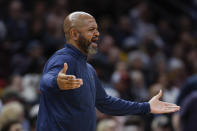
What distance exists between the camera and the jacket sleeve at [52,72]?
298 cm

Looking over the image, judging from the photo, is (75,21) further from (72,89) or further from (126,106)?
(126,106)

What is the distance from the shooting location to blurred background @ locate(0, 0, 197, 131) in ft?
22.6

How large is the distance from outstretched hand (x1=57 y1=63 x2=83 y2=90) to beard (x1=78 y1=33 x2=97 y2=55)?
377 millimetres

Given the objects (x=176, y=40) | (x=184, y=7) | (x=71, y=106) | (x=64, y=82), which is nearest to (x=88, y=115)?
(x=71, y=106)

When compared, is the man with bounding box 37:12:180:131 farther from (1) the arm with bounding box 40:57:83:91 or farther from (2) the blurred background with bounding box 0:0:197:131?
(2) the blurred background with bounding box 0:0:197:131

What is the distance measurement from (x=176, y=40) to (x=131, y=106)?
280 inches

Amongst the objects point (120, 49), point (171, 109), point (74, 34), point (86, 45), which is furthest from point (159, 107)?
point (120, 49)

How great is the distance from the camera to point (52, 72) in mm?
3051

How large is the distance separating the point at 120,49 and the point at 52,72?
255 inches

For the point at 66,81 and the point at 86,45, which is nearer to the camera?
the point at 66,81

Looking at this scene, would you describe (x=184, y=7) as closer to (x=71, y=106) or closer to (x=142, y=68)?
(x=142, y=68)

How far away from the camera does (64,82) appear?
2.88 metres

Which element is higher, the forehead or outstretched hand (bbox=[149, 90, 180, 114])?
the forehead

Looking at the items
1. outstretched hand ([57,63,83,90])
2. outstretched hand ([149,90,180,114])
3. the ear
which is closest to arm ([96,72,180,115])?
outstretched hand ([149,90,180,114])
